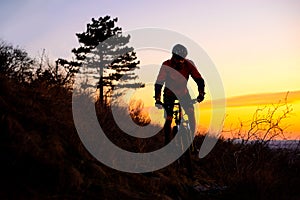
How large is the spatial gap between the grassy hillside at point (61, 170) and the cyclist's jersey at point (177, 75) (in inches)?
59.5

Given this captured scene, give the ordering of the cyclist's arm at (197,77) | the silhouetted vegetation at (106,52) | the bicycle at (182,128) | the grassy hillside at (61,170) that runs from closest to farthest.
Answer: the grassy hillside at (61,170) → the cyclist's arm at (197,77) → the bicycle at (182,128) → the silhouetted vegetation at (106,52)

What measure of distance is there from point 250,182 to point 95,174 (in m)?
2.59

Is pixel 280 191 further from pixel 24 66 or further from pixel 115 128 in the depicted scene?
pixel 24 66

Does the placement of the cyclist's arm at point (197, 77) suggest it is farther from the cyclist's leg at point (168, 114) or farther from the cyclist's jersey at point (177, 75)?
the cyclist's leg at point (168, 114)

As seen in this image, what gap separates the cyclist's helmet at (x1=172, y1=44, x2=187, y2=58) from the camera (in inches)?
343

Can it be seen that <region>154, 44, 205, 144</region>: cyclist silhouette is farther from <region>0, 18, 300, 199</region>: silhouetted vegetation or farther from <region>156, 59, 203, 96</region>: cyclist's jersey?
<region>0, 18, 300, 199</region>: silhouetted vegetation

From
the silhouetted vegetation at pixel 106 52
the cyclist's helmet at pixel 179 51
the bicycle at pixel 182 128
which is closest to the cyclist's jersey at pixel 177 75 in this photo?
the cyclist's helmet at pixel 179 51

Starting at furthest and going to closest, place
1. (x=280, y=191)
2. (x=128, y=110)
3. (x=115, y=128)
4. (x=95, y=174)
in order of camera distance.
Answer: (x=128, y=110) → (x=115, y=128) → (x=280, y=191) → (x=95, y=174)

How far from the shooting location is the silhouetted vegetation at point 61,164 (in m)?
5.55

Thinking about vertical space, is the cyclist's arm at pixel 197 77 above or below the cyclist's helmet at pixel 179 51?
below

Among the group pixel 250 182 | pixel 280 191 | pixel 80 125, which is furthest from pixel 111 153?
pixel 280 191

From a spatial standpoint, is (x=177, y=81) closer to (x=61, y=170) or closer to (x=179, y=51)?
(x=179, y=51)

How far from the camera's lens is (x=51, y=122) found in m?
6.93

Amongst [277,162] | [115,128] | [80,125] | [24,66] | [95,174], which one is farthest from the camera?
[277,162]
